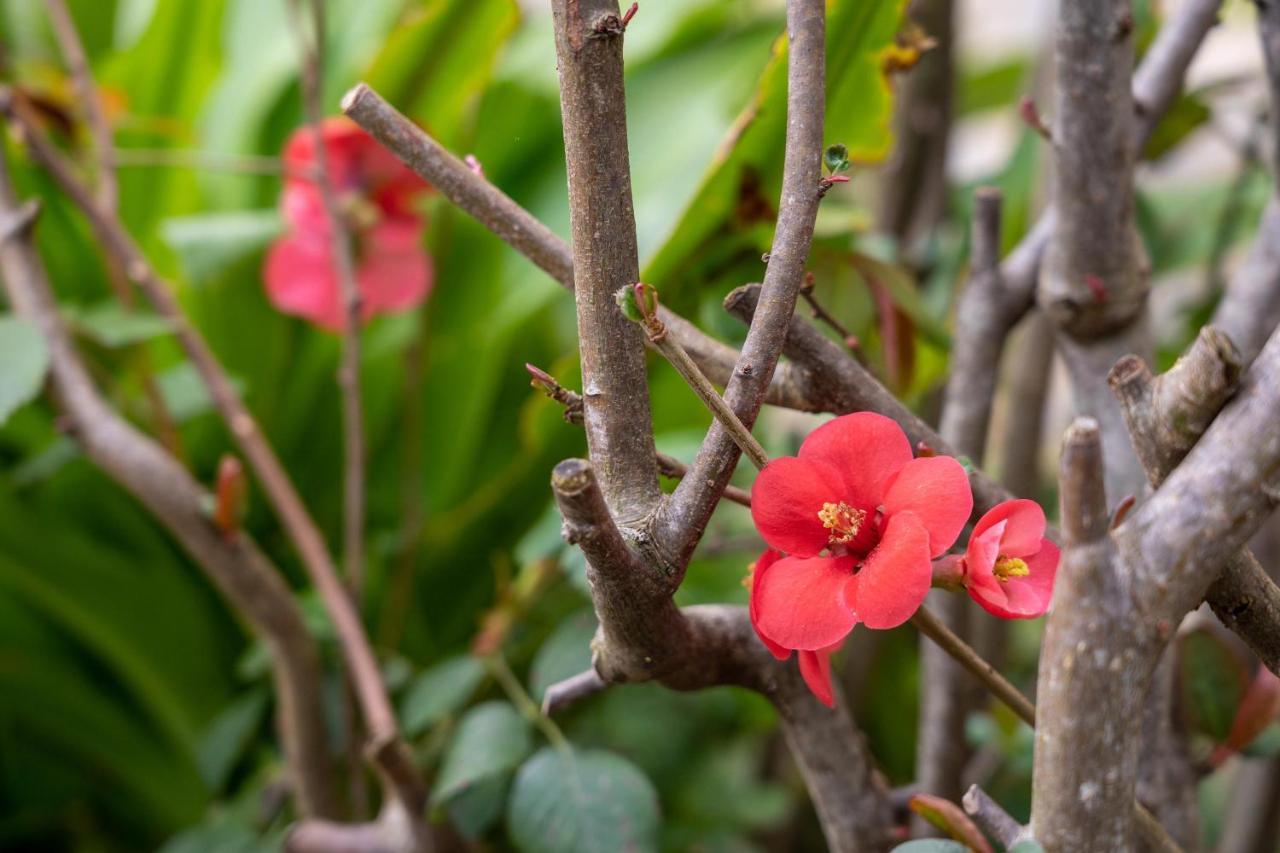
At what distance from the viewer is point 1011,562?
0.25 meters

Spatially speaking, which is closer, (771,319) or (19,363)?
(771,319)

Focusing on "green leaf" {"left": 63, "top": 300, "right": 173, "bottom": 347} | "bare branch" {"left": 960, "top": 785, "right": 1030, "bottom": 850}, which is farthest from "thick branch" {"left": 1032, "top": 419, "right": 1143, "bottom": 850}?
"green leaf" {"left": 63, "top": 300, "right": 173, "bottom": 347}

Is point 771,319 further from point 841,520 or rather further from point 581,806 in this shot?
point 581,806

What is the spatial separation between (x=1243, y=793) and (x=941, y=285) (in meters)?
0.36

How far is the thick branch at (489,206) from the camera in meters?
0.28

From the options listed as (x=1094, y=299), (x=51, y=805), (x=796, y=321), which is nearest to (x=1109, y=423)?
(x=1094, y=299)

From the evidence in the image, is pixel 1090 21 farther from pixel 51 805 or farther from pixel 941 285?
pixel 51 805

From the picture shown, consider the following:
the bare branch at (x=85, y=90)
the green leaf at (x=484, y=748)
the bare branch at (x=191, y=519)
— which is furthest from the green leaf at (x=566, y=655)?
the bare branch at (x=85, y=90)

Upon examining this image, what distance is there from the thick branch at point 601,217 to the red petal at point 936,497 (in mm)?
59

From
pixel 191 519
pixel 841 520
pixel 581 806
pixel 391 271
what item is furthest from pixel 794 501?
pixel 391 271

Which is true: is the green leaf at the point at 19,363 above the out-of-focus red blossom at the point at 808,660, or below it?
below

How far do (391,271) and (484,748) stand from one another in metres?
0.31

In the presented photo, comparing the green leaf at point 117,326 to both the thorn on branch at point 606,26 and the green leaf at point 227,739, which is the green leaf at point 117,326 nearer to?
the green leaf at point 227,739

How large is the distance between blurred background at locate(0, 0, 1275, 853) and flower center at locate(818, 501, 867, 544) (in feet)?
0.95
